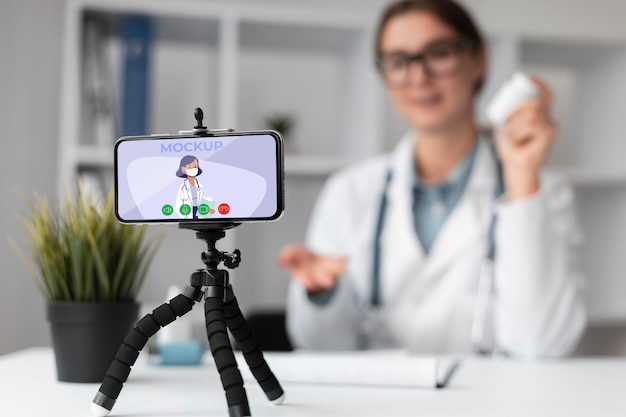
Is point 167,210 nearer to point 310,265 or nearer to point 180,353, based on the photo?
point 180,353

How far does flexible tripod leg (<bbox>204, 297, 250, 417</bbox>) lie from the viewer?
0.58 m

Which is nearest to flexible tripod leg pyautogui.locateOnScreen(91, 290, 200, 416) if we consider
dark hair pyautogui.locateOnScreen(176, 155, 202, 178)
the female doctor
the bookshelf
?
dark hair pyautogui.locateOnScreen(176, 155, 202, 178)

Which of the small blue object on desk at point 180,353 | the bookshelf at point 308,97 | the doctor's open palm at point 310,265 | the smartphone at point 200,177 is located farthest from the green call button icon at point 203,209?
the bookshelf at point 308,97

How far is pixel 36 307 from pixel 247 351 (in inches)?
70.9

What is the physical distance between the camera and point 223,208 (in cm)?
61

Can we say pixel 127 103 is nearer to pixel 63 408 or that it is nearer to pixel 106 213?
pixel 106 213

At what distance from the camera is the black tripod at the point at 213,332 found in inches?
23.5

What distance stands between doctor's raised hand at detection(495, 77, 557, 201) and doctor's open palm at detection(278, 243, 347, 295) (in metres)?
0.47

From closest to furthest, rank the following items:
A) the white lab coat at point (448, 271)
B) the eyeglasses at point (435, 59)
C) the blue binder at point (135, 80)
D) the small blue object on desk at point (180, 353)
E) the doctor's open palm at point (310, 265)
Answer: the small blue object on desk at point (180, 353), the doctor's open palm at point (310, 265), the white lab coat at point (448, 271), the eyeglasses at point (435, 59), the blue binder at point (135, 80)

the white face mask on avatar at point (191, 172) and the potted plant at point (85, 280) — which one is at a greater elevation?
the white face mask on avatar at point (191, 172)

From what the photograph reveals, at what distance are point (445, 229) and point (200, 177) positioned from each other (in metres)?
1.18

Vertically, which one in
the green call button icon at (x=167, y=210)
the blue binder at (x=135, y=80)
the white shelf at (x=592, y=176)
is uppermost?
the blue binder at (x=135, y=80)

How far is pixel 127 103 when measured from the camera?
81.4 inches

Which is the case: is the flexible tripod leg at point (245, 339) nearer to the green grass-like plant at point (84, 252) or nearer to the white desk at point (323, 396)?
the white desk at point (323, 396)
